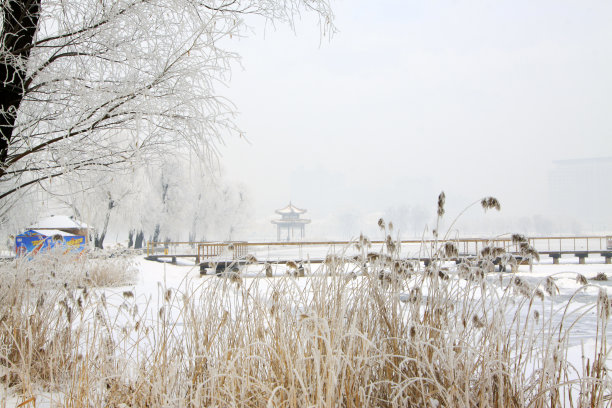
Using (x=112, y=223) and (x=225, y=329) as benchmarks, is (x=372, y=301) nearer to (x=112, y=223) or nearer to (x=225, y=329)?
(x=225, y=329)

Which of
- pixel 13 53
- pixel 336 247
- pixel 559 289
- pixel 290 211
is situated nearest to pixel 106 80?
pixel 13 53

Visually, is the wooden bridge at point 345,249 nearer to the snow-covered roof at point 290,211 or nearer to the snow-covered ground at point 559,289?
the snow-covered ground at point 559,289

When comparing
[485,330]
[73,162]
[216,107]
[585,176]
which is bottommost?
[485,330]

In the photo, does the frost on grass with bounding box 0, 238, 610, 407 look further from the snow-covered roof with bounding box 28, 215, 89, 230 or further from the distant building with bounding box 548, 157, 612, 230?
the distant building with bounding box 548, 157, 612, 230

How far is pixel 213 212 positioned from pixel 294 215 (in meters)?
29.6

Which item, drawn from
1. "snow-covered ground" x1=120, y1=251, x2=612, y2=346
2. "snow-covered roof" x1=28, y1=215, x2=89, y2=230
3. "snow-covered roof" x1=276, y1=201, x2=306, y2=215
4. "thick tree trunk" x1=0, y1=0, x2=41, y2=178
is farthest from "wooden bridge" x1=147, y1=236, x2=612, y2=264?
"snow-covered roof" x1=276, y1=201, x2=306, y2=215

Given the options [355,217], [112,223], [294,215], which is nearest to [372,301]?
[112,223]

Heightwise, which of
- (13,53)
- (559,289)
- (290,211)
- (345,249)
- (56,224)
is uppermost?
(290,211)

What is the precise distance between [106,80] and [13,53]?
0.58m

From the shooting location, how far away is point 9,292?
121 inches

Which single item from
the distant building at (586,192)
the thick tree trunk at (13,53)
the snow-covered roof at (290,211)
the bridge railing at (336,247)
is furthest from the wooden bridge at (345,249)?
the distant building at (586,192)

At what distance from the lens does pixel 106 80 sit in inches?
112

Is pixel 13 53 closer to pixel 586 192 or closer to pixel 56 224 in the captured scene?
pixel 56 224

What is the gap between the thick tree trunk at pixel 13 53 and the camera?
9.26 feet
